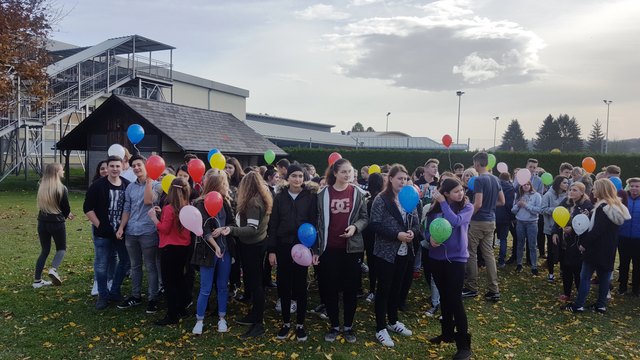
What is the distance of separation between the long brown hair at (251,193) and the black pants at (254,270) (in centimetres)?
43

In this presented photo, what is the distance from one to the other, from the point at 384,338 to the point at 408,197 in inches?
63.3

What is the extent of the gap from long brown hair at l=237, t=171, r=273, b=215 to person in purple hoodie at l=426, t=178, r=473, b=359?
1860mm

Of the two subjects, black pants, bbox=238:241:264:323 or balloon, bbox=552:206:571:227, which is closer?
black pants, bbox=238:241:264:323

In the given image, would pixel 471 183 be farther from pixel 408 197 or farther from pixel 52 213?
pixel 52 213

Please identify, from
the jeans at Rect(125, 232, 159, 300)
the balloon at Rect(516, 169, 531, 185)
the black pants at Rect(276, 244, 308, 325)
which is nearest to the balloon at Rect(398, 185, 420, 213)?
the black pants at Rect(276, 244, 308, 325)

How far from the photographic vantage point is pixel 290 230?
4551mm

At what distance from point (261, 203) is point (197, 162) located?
72.8 inches

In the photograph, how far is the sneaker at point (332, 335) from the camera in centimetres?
462

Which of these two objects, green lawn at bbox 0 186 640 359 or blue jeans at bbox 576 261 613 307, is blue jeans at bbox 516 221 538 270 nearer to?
green lawn at bbox 0 186 640 359

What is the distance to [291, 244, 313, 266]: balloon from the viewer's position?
172 inches

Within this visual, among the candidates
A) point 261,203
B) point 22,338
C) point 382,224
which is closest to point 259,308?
point 261,203

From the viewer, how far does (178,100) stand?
38.0 m

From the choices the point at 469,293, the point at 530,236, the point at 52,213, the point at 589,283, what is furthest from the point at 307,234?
the point at 530,236

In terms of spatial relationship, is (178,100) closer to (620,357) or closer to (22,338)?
(22,338)
